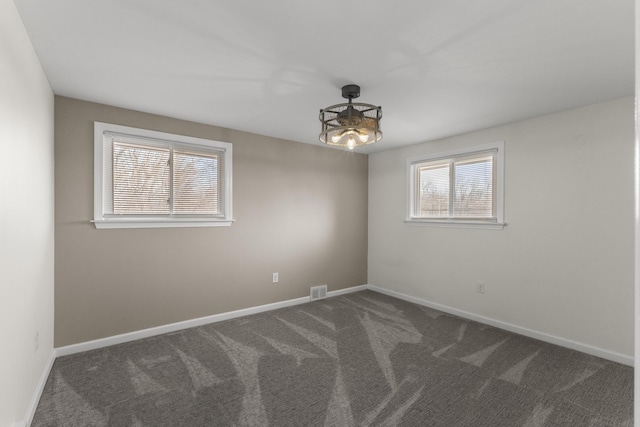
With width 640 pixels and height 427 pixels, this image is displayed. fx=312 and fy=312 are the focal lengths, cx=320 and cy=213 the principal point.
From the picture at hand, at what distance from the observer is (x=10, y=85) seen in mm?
1580

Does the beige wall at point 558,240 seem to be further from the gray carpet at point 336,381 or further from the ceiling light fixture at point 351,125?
the ceiling light fixture at point 351,125

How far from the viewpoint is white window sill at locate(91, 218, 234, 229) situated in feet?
9.93

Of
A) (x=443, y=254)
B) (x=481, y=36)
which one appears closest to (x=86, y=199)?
(x=481, y=36)

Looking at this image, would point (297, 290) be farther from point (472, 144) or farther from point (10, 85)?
point (10, 85)

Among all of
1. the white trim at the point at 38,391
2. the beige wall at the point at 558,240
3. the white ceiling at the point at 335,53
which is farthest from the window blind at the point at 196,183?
the beige wall at the point at 558,240

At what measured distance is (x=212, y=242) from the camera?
12.2 feet

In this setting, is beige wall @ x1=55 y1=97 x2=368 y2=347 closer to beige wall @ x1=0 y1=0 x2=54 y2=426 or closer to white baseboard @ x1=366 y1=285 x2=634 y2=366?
beige wall @ x1=0 y1=0 x2=54 y2=426

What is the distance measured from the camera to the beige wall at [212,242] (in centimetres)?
288

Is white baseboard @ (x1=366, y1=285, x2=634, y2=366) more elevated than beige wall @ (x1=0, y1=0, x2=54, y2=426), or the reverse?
beige wall @ (x1=0, y1=0, x2=54, y2=426)

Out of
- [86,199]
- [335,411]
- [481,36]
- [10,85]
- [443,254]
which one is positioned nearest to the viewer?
[10,85]

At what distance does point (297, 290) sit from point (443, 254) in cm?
207

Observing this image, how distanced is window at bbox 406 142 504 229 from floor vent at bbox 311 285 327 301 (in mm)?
1614

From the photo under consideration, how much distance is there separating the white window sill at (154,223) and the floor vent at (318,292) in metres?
1.63

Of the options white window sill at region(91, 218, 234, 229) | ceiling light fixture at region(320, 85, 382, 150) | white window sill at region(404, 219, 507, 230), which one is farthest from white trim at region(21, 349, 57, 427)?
white window sill at region(404, 219, 507, 230)
